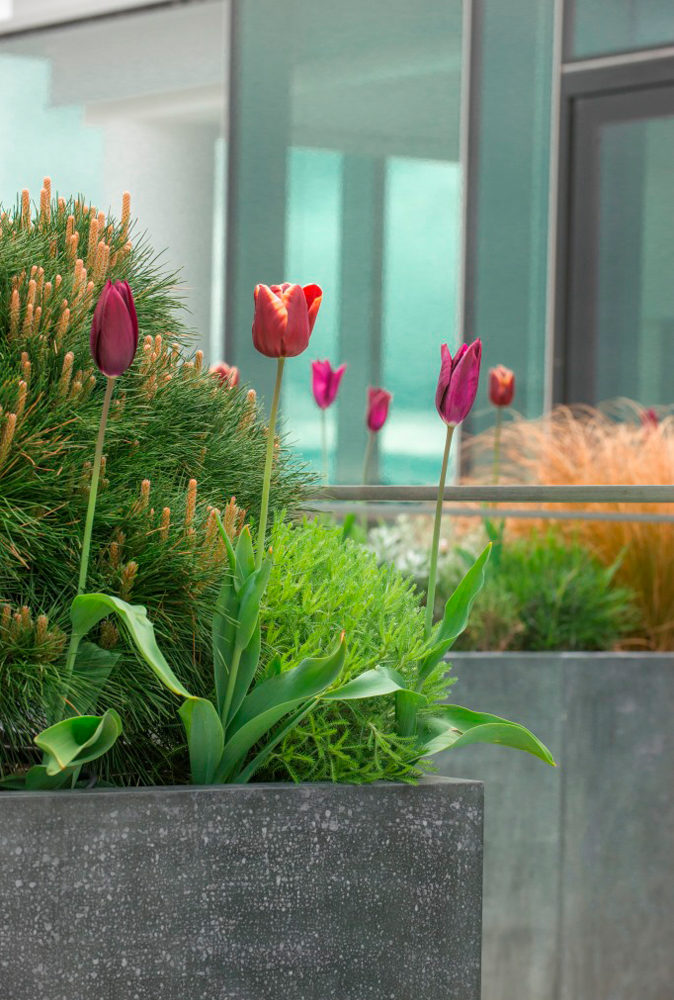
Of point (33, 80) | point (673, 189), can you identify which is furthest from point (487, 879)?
point (33, 80)

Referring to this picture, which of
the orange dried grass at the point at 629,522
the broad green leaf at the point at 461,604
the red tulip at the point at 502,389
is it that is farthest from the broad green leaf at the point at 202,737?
→ the red tulip at the point at 502,389

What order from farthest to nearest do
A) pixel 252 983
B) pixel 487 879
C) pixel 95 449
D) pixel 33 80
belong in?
pixel 33 80
pixel 487 879
pixel 95 449
pixel 252 983

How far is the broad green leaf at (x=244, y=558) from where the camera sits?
1.53m

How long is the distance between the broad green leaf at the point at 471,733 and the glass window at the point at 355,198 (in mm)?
5738

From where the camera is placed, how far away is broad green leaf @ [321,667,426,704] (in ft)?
4.87

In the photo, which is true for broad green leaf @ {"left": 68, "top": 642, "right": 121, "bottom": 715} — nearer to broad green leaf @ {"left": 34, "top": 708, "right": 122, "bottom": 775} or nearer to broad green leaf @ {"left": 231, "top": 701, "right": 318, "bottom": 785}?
broad green leaf @ {"left": 34, "top": 708, "right": 122, "bottom": 775}

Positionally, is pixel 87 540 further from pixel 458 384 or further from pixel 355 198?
pixel 355 198

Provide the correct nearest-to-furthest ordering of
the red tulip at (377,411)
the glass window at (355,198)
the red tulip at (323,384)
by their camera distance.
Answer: the red tulip at (323,384) → the red tulip at (377,411) → the glass window at (355,198)

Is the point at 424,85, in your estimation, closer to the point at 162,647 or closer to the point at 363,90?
the point at 363,90

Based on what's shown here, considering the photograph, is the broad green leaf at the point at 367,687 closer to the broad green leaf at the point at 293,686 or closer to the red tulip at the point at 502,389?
the broad green leaf at the point at 293,686

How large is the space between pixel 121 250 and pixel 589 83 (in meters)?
5.57

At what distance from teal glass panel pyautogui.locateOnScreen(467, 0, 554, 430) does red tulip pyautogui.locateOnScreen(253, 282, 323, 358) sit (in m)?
5.50

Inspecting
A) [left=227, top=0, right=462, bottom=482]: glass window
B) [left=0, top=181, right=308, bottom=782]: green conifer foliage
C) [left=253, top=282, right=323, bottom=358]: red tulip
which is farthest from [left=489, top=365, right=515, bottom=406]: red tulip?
[left=227, top=0, right=462, bottom=482]: glass window

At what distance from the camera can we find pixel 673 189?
22.0 ft
